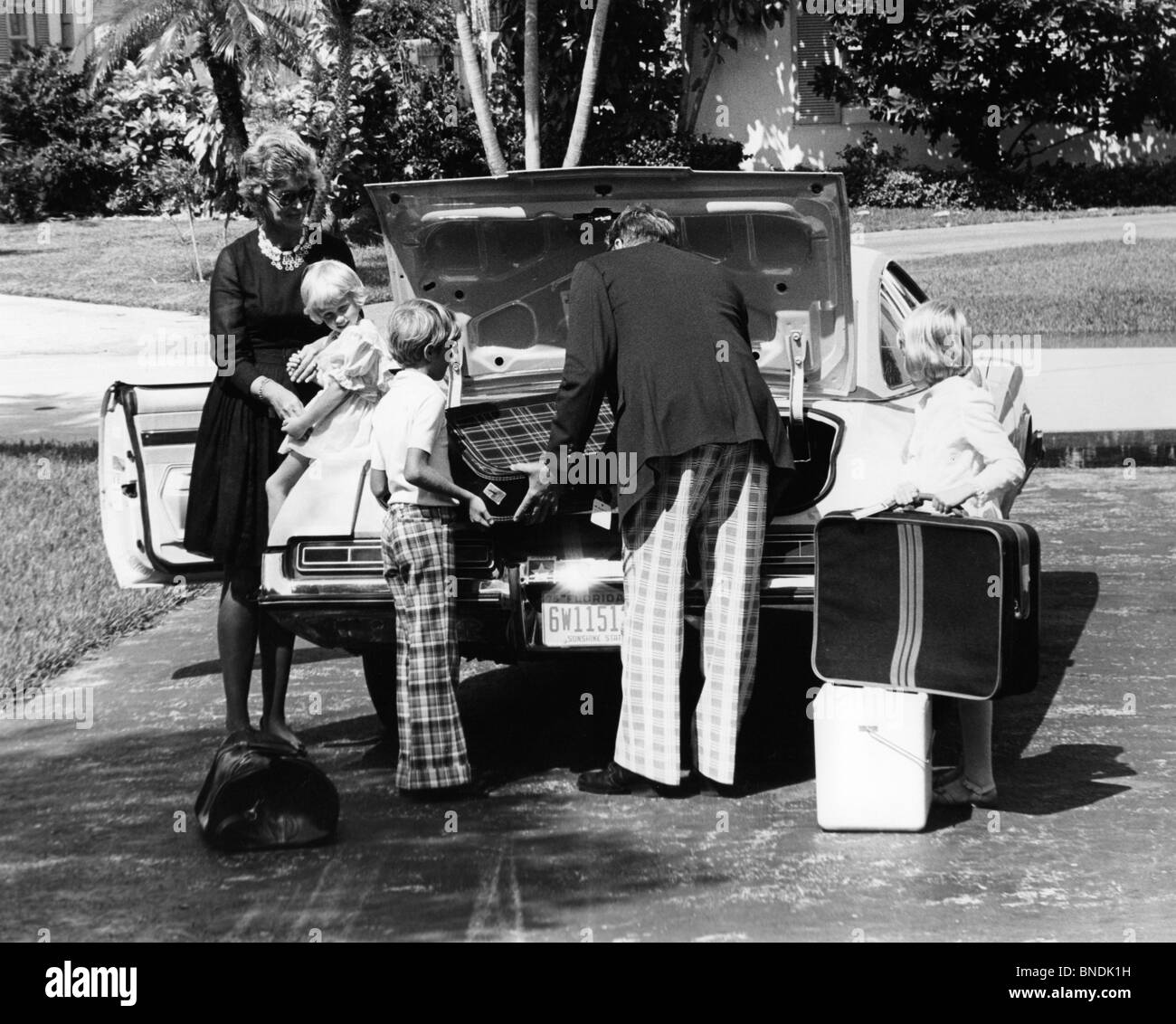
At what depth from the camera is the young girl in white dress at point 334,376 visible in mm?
5609

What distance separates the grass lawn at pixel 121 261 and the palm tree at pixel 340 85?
164 centimetres

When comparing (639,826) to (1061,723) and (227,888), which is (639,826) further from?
(1061,723)

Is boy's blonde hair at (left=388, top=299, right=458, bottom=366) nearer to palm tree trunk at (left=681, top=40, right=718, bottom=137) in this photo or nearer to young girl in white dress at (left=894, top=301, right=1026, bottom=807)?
young girl in white dress at (left=894, top=301, right=1026, bottom=807)

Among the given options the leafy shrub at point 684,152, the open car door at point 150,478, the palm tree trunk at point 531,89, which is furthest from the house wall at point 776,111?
the open car door at point 150,478

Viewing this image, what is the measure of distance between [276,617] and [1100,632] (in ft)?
12.8

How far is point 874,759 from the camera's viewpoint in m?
5.06

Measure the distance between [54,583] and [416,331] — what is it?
14.1ft

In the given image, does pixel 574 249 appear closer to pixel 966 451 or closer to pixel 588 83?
pixel 966 451

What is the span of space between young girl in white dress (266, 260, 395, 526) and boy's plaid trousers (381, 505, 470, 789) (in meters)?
0.41

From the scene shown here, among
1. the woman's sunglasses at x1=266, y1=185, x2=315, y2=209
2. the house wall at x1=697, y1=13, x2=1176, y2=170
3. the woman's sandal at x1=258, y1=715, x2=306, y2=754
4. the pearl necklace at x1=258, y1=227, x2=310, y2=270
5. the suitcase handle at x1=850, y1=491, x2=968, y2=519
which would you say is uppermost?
the house wall at x1=697, y1=13, x2=1176, y2=170

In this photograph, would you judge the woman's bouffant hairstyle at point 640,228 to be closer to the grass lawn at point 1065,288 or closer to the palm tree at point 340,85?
the grass lawn at point 1065,288

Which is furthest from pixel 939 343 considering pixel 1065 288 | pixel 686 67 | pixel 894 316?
pixel 686 67

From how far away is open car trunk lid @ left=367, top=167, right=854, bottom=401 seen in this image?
19.5ft

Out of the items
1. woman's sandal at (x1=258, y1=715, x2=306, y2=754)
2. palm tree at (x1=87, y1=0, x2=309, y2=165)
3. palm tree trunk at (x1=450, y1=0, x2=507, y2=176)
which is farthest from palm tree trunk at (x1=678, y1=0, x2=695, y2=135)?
woman's sandal at (x1=258, y1=715, x2=306, y2=754)
